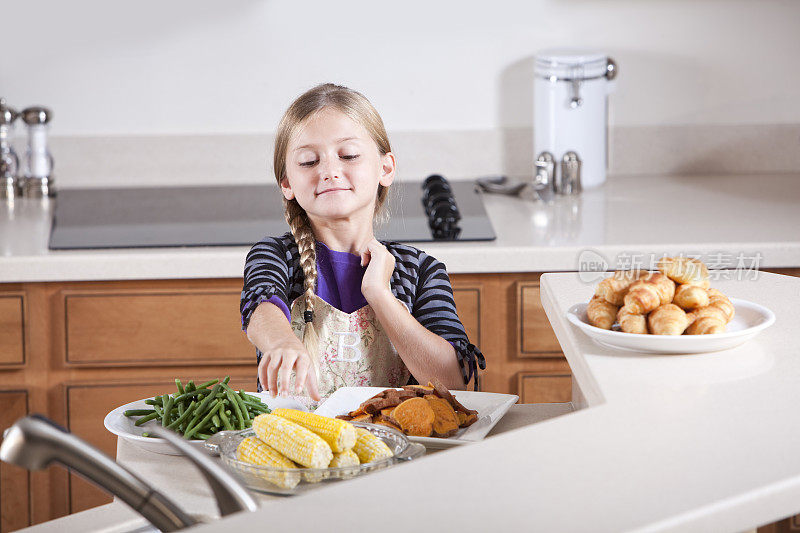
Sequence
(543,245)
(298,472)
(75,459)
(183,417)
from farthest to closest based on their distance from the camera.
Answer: (543,245) → (183,417) → (298,472) → (75,459)

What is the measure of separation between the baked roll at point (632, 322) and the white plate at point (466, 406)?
0.18 metres

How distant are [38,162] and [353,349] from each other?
141cm

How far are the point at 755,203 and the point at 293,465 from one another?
1.79m

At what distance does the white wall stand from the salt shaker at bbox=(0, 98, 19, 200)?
0.16 meters

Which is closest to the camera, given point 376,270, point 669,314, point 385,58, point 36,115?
point 669,314

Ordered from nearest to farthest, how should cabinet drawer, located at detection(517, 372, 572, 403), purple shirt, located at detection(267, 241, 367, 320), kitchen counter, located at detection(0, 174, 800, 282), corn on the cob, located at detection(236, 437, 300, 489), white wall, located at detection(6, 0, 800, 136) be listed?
corn on the cob, located at detection(236, 437, 300, 489) → purple shirt, located at detection(267, 241, 367, 320) → kitchen counter, located at detection(0, 174, 800, 282) → cabinet drawer, located at detection(517, 372, 572, 403) → white wall, located at detection(6, 0, 800, 136)

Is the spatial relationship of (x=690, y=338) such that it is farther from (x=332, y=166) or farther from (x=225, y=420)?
(x=332, y=166)

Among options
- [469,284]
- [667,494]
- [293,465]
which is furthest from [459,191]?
[667,494]

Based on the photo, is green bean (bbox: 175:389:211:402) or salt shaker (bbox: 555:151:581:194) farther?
salt shaker (bbox: 555:151:581:194)

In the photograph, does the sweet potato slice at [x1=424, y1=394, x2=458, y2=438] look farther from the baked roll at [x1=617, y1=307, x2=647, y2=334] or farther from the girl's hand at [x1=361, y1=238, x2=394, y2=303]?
the girl's hand at [x1=361, y1=238, x2=394, y2=303]

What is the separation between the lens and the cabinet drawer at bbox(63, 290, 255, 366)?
6.78 feet

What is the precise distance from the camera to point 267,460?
3.12ft

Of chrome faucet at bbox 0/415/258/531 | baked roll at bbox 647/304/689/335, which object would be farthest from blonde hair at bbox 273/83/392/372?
chrome faucet at bbox 0/415/258/531

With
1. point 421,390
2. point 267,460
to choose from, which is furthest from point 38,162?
point 267,460
